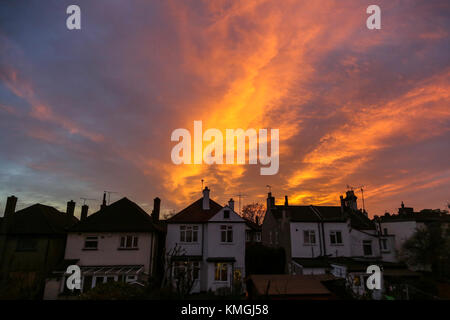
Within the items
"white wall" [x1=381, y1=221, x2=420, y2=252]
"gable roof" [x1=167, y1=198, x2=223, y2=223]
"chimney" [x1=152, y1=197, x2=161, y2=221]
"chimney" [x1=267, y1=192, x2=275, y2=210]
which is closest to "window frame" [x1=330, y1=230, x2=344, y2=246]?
"chimney" [x1=267, y1=192, x2=275, y2=210]

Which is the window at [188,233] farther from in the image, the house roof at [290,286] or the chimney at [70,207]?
the house roof at [290,286]

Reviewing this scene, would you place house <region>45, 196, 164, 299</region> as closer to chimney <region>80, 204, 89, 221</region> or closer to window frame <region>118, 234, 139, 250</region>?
window frame <region>118, 234, 139, 250</region>

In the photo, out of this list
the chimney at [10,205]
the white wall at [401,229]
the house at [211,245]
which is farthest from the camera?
the white wall at [401,229]

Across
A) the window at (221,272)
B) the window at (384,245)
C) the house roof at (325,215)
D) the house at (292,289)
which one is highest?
the house roof at (325,215)

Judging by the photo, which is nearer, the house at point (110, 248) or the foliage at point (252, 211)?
the house at point (110, 248)

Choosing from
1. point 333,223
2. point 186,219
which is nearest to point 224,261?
point 186,219

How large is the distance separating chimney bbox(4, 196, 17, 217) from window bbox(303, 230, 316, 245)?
30.3 m

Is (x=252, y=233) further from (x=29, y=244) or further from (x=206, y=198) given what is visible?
(x=29, y=244)

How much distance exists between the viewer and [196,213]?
2731 cm

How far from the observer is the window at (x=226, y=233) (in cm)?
2548

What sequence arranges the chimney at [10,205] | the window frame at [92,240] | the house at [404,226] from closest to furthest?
1. the window frame at [92,240]
2. the chimney at [10,205]
3. the house at [404,226]

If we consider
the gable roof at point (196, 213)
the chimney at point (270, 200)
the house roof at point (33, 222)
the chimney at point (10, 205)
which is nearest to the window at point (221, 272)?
the gable roof at point (196, 213)

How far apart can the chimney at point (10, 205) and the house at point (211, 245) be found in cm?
1497
